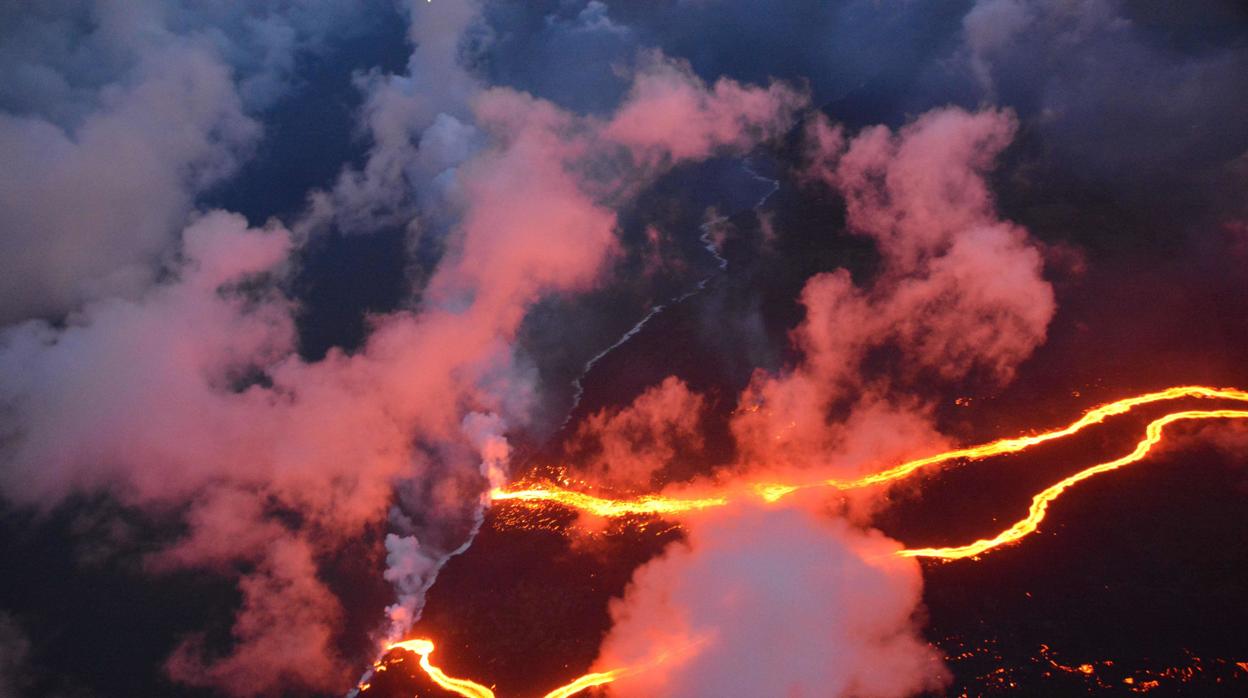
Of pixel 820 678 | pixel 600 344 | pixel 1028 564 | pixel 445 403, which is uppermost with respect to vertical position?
pixel 600 344

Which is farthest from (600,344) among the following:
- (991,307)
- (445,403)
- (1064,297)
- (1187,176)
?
(1187,176)

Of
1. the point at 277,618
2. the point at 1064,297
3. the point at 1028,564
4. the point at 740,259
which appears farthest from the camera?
the point at 740,259

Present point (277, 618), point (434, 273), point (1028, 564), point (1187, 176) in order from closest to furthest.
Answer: point (1028, 564)
point (277, 618)
point (1187, 176)
point (434, 273)

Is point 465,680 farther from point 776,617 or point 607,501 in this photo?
point 776,617

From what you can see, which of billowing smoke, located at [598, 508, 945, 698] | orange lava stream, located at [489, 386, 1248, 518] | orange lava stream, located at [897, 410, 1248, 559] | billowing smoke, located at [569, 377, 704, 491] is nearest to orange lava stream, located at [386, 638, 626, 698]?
billowing smoke, located at [598, 508, 945, 698]

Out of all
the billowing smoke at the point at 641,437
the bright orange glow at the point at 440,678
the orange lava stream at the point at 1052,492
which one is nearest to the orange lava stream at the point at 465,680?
the bright orange glow at the point at 440,678

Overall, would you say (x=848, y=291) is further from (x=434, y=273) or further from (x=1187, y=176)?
(x=434, y=273)

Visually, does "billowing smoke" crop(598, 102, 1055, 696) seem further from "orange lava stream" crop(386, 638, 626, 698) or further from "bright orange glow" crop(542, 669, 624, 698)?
"orange lava stream" crop(386, 638, 626, 698)
